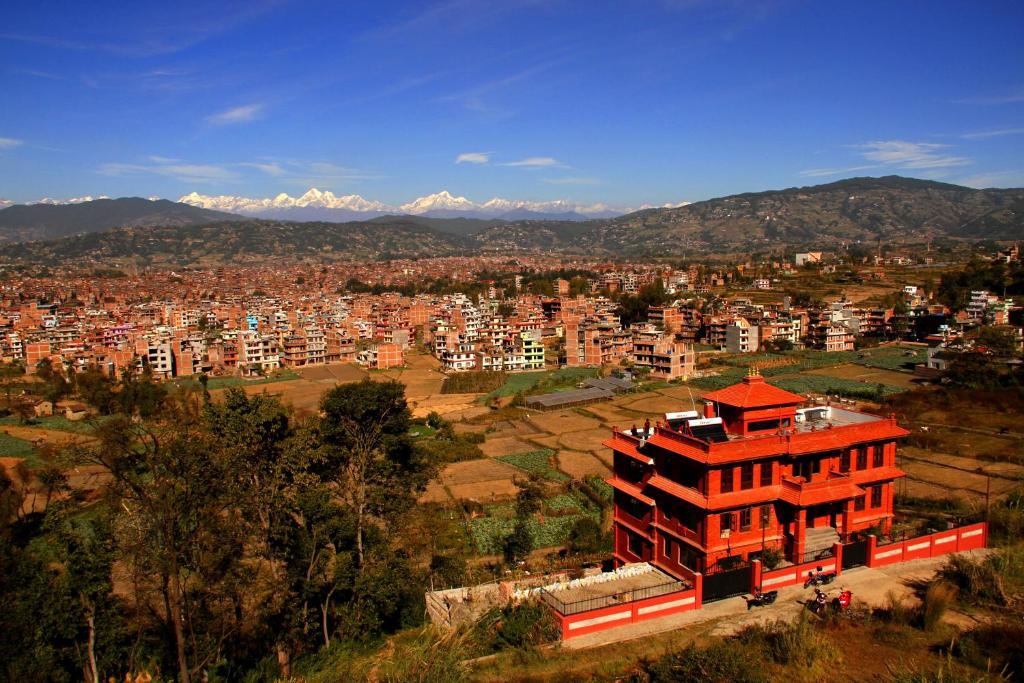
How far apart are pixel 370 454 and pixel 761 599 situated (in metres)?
8.76

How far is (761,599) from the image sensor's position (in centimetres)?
978

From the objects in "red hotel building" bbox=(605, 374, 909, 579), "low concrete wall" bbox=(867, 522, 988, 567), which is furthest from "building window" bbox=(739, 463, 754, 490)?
"low concrete wall" bbox=(867, 522, 988, 567)

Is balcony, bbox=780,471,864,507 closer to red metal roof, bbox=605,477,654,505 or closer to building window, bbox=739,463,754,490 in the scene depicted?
building window, bbox=739,463,754,490

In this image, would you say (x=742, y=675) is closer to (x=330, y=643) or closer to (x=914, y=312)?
(x=330, y=643)

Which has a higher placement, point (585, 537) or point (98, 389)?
point (585, 537)

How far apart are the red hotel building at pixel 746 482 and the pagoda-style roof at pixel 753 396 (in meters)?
0.02

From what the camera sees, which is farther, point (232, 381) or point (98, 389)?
point (232, 381)

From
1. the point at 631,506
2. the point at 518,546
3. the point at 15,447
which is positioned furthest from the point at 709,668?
the point at 15,447

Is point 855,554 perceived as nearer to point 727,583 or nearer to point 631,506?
point 727,583

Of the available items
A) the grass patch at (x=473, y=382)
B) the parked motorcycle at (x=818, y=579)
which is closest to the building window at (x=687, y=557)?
the parked motorcycle at (x=818, y=579)

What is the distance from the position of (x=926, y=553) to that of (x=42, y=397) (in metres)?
38.7

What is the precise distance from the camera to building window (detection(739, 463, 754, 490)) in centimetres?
1109

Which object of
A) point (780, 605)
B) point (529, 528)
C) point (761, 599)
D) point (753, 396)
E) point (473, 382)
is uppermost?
point (753, 396)

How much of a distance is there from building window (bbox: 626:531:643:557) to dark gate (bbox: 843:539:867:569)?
10.5ft
